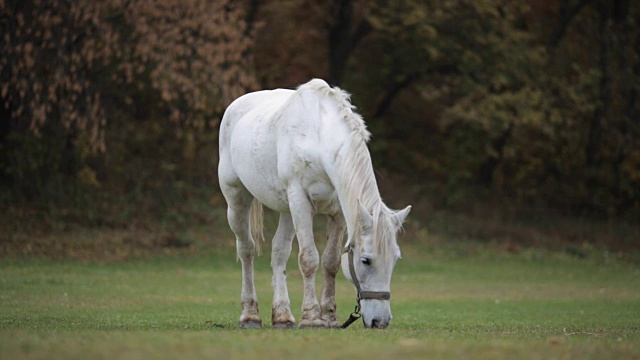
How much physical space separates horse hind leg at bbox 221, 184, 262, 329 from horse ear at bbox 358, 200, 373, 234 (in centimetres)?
238

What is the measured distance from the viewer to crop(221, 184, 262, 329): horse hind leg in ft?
37.7

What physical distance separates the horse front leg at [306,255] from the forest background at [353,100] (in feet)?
42.6

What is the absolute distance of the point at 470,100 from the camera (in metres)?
29.9

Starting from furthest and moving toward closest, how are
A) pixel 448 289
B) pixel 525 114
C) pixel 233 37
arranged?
pixel 525 114, pixel 233 37, pixel 448 289

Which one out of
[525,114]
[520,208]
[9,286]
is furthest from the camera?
[520,208]

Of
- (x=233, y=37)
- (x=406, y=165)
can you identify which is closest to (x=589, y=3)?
(x=406, y=165)

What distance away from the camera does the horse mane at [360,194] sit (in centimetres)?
951

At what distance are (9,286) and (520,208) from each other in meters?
18.9

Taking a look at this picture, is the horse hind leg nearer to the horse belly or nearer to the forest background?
the horse belly

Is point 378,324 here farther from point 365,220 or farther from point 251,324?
point 251,324

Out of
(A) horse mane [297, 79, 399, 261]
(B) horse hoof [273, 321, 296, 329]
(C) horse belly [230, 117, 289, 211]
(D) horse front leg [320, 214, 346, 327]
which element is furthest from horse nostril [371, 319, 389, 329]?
(C) horse belly [230, 117, 289, 211]

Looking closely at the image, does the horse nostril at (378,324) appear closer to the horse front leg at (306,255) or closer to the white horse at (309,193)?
the white horse at (309,193)

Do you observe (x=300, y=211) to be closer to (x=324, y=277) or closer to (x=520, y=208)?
(x=324, y=277)

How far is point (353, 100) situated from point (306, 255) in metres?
22.8
